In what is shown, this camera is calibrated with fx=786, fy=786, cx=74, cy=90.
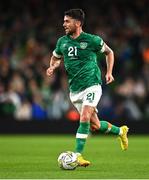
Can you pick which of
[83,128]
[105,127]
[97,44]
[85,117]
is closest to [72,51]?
[97,44]

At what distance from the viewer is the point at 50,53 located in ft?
77.0

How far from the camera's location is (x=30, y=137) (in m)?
21.0

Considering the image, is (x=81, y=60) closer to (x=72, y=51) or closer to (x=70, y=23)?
(x=72, y=51)

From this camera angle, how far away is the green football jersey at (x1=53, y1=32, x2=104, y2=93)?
37.0ft

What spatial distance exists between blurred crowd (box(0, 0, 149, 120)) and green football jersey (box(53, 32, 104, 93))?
9.97 metres

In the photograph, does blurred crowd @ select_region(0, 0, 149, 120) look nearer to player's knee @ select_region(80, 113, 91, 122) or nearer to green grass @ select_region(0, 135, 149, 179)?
green grass @ select_region(0, 135, 149, 179)

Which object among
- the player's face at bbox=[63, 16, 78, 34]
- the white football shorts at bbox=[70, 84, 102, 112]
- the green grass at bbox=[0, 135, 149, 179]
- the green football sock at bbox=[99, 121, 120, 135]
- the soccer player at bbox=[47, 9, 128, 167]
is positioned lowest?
the green grass at bbox=[0, 135, 149, 179]

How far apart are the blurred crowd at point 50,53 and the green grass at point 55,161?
2.69 meters

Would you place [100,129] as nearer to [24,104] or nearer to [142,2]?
[24,104]

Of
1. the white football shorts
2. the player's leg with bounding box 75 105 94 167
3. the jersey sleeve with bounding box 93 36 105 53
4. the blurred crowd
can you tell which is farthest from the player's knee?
the blurred crowd

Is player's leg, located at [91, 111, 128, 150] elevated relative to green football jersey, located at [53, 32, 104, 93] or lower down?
lower down

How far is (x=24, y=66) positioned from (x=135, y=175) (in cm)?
1334

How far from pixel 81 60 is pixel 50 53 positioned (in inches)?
480

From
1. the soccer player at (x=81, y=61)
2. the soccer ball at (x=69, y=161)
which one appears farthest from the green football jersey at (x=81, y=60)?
the soccer ball at (x=69, y=161)
